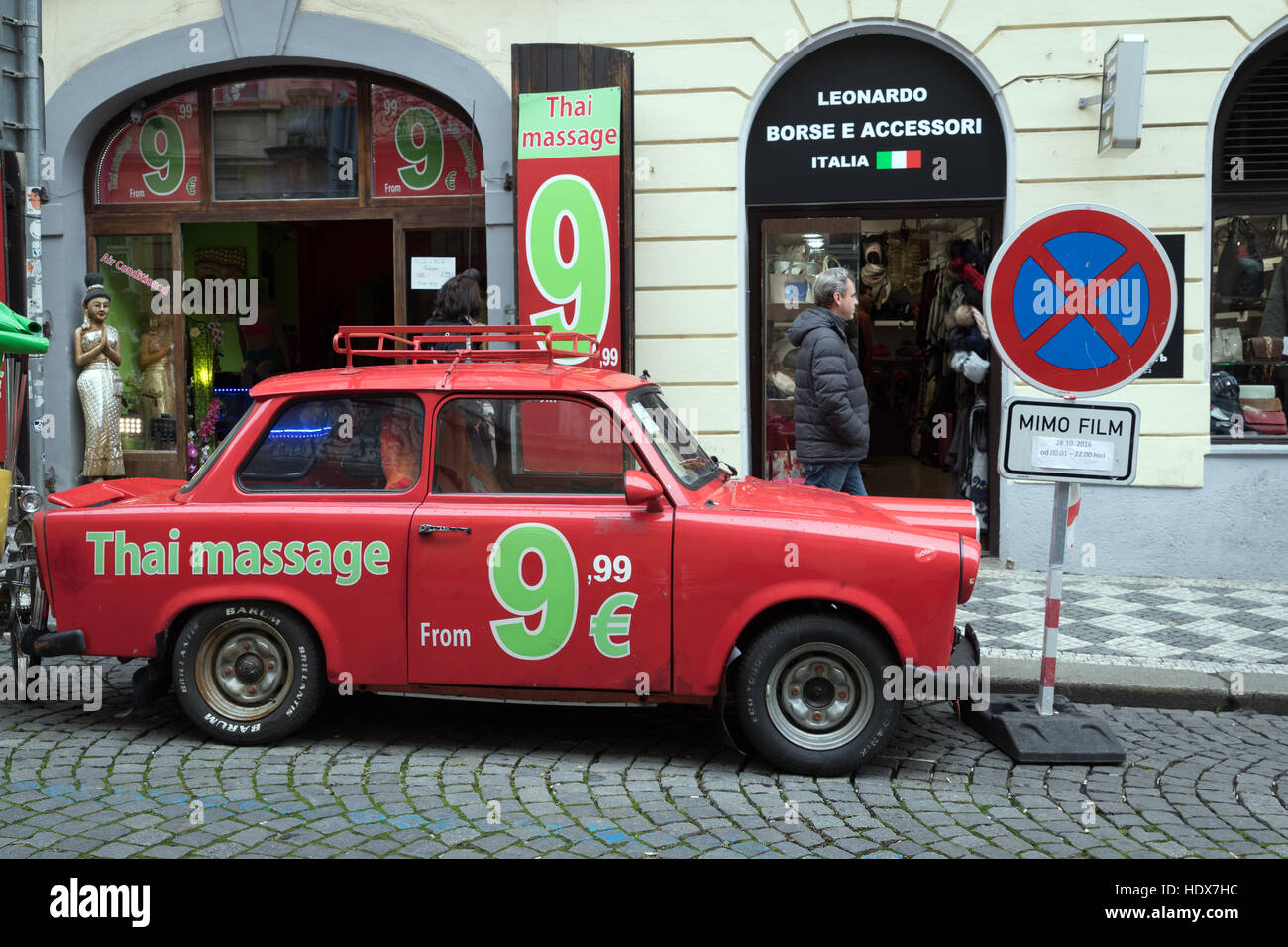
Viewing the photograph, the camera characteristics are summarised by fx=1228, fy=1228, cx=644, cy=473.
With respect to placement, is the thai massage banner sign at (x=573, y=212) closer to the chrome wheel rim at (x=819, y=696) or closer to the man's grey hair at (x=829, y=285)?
the man's grey hair at (x=829, y=285)

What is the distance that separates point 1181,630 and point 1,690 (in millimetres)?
6528

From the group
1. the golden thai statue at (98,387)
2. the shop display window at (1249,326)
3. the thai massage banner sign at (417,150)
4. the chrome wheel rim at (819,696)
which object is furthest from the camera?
the thai massage banner sign at (417,150)

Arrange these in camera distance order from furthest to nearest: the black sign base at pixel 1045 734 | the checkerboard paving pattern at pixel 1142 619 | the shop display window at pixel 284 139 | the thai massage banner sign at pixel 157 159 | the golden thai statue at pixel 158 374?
the golden thai statue at pixel 158 374 < the thai massage banner sign at pixel 157 159 < the shop display window at pixel 284 139 < the checkerboard paving pattern at pixel 1142 619 < the black sign base at pixel 1045 734

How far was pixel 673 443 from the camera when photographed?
5.36 metres

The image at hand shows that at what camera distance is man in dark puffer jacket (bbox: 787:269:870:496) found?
764cm

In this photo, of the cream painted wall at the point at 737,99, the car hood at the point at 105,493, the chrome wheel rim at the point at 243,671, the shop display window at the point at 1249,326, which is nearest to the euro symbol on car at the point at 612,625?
the chrome wheel rim at the point at 243,671

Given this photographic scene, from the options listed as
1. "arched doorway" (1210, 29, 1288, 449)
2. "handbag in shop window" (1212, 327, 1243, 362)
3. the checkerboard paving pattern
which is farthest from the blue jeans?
"handbag in shop window" (1212, 327, 1243, 362)

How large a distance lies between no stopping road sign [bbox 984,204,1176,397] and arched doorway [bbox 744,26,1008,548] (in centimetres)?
426

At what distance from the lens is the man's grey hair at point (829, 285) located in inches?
303

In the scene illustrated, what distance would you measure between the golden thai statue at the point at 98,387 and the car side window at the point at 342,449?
5.35 metres

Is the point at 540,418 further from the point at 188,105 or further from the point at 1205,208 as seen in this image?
the point at 188,105

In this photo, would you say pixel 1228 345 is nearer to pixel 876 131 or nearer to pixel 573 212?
pixel 876 131
